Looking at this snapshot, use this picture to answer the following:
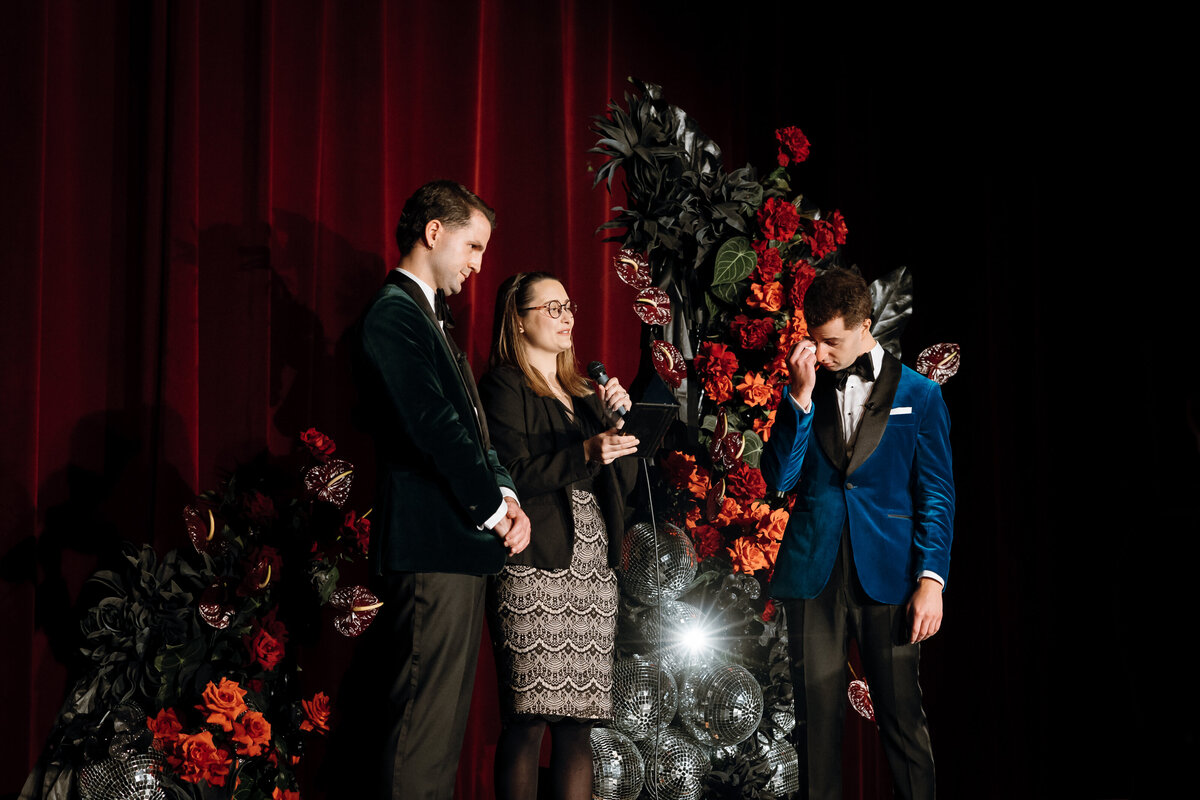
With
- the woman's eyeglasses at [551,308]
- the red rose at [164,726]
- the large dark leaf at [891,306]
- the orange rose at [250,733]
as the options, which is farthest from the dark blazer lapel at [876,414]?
the red rose at [164,726]

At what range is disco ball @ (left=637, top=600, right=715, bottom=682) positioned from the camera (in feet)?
9.88

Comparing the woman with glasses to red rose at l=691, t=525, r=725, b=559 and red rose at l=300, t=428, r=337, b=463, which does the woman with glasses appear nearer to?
red rose at l=691, t=525, r=725, b=559

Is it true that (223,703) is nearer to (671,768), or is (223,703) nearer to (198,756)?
(198,756)

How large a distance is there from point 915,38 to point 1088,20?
72cm

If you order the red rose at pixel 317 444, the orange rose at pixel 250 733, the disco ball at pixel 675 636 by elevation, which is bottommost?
the orange rose at pixel 250 733

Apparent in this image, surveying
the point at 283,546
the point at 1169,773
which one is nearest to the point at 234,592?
the point at 283,546

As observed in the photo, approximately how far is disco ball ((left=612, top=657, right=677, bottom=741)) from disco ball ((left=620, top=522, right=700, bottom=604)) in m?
0.20

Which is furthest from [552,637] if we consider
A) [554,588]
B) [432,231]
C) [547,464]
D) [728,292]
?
[728,292]

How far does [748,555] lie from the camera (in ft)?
9.86

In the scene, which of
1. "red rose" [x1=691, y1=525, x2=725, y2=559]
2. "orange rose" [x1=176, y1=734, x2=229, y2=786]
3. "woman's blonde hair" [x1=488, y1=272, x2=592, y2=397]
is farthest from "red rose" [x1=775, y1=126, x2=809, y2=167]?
"orange rose" [x1=176, y1=734, x2=229, y2=786]

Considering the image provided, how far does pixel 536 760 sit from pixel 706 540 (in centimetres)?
85

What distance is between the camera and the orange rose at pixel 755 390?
121 inches

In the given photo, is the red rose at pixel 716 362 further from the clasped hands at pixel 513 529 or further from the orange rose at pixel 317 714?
the orange rose at pixel 317 714

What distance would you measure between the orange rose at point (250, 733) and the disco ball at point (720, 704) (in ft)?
3.85
